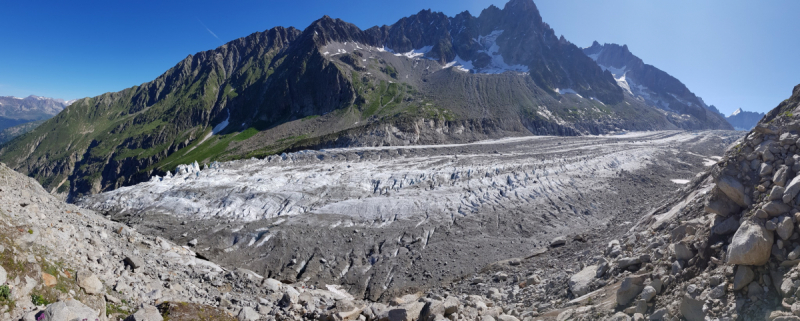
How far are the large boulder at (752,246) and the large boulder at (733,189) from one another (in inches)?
89.3

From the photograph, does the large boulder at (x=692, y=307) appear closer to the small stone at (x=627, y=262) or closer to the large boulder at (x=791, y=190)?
the large boulder at (x=791, y=190)

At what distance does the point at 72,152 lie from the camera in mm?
178625

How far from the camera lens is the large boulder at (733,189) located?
8531 millimetres

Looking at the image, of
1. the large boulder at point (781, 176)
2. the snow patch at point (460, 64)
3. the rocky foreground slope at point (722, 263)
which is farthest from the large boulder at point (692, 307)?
the snow patch at point (460, 64)

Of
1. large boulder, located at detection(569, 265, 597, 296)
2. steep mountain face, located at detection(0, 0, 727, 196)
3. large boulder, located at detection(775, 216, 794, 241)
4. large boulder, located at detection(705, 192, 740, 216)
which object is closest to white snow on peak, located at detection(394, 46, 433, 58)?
steep mountain face, located at detection(0, 0, 727, 196)

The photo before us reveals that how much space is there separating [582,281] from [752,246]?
6081 millimetres

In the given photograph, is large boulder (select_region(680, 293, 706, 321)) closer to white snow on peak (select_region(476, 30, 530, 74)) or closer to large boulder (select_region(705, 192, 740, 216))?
large boulder (select_region(705, 192, 740, 216))

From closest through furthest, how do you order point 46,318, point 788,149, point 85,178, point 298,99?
point 46,318 < point 788,149 < point 298,99 < point 85,178

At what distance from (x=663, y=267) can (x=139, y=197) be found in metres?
36.4

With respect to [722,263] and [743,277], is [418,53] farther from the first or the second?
[743,277]

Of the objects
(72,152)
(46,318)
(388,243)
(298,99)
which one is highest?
(298,99)

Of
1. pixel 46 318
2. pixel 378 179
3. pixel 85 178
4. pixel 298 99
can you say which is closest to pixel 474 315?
pixel 46 318

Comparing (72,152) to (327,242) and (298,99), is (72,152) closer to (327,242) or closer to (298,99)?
(298,99)

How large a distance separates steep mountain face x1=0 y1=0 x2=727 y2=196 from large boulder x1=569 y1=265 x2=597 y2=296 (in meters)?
63.8
